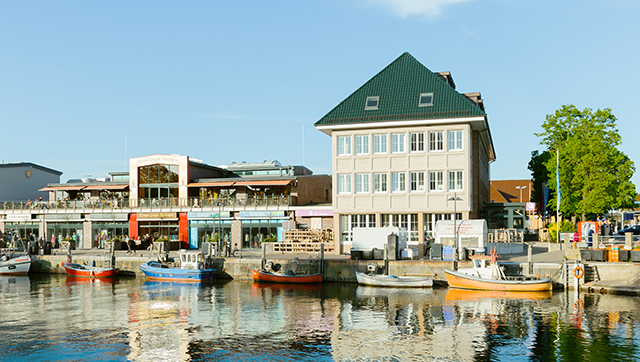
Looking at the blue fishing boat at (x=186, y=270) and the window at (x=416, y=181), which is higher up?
the window at (x=416, y=181)

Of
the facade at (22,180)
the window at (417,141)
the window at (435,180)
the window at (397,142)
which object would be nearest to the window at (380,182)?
the window at (397,142)

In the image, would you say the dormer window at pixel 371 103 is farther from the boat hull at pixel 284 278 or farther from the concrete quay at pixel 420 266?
the boat hull at pixel 284 278

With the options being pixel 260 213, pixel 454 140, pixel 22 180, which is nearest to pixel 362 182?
pixel 454 140

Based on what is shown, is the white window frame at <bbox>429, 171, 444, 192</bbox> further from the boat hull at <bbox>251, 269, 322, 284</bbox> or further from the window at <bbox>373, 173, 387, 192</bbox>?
the boat hull at <bbox>251, 269, 322, 284</bbox>

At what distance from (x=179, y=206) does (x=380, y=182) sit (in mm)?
24986

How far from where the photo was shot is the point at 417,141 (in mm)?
45500

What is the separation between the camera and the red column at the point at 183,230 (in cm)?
6166

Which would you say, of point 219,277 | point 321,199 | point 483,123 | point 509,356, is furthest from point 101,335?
point 321,199

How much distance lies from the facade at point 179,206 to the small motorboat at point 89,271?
1107 cm

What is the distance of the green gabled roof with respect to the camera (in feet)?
147

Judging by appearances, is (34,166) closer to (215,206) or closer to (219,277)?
(215,206)

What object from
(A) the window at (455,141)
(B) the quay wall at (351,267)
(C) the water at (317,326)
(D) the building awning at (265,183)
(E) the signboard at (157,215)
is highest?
(A) the window at (455,141)

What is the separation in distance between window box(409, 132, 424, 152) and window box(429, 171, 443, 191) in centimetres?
205

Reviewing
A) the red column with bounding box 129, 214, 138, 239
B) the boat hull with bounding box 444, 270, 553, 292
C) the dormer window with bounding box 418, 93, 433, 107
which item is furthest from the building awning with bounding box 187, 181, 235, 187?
the boat hull with bounding box 444, 270, 553, 292
